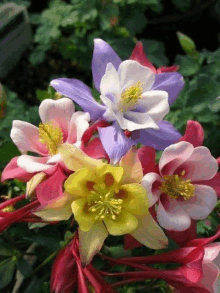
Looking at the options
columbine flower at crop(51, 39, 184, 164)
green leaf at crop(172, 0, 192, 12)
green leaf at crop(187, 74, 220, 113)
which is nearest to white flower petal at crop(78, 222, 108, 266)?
columbine flower at crop(51, 39, 184, 164)

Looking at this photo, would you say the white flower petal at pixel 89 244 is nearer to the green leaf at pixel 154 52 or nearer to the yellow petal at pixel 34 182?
the yellow petal at pixel 34 182

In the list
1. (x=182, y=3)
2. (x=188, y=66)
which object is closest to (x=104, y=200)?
(x=188, y=66)

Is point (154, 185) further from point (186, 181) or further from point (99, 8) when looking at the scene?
point (99, 8)

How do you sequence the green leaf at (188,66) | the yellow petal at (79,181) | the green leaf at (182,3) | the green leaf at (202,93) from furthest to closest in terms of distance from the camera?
the green leaf at (182,3)
the green leaf at (188,66)
the green leaf at (202,93)
the yellow petal at (79,181)

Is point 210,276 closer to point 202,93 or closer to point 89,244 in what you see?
point 89,244

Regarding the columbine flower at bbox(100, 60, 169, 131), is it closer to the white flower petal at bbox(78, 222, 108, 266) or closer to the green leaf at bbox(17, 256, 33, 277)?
the white flower petal at bbox(78, 222, 108, 266)

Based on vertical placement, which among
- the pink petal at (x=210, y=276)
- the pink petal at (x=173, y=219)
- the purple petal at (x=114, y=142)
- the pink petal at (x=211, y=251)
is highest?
the purple petal at (x=114, y=142)

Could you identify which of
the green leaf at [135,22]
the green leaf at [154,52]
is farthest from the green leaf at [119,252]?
the green leaf at [135,22]
